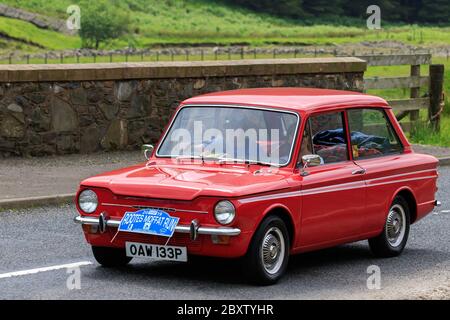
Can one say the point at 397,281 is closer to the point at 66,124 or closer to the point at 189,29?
the point at 66,124

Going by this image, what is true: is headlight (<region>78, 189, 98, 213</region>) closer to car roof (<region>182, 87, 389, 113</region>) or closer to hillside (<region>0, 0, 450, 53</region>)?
car roof (<region>182, 87, 389, 113</region>)

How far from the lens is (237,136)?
992 cm

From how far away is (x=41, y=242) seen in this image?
1123cm

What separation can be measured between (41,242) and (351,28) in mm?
155787

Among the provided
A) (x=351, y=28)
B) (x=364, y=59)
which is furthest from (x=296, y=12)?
(x=364, y=59)

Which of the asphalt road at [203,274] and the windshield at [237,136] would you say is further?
the windshield at [237,136]

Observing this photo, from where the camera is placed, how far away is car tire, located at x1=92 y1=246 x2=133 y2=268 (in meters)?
9.62

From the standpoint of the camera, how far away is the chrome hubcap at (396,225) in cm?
1077

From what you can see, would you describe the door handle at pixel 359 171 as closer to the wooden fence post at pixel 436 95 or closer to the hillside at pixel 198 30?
the wooden fence post at pixel 436 95

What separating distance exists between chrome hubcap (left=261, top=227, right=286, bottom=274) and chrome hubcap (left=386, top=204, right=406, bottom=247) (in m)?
1.83

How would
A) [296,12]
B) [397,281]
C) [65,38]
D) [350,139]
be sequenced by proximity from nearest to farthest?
[397,281]
[350,139]
[65,38]
[296,12]

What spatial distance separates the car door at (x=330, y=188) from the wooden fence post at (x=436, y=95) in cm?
1335
